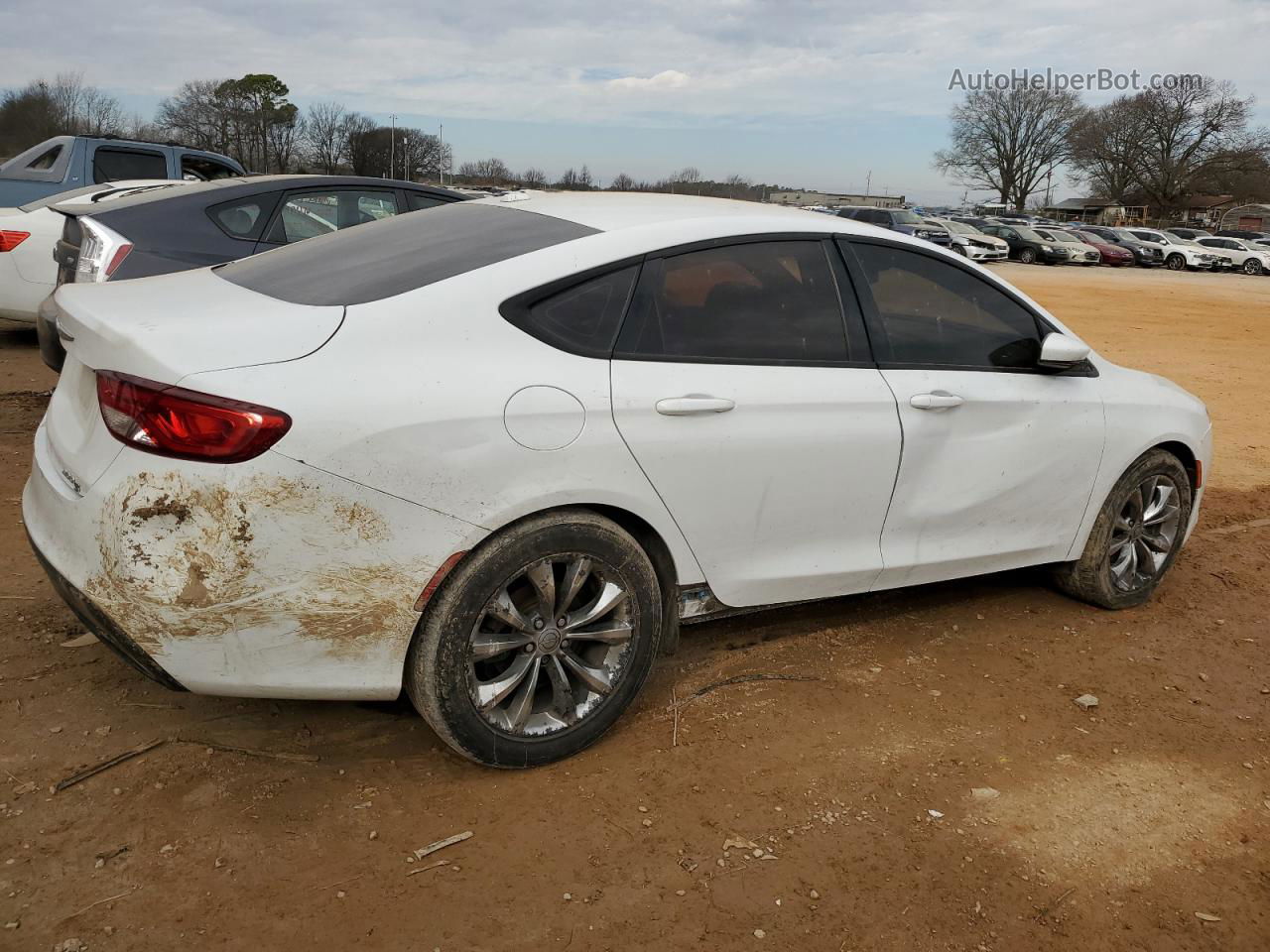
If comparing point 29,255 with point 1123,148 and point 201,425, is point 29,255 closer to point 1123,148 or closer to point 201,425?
point 201,425

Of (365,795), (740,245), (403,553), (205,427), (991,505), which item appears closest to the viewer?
(205,427)

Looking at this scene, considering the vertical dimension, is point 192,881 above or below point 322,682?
below

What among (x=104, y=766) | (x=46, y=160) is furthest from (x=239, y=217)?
(x=46, y=160)

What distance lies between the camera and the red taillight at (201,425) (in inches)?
95.5

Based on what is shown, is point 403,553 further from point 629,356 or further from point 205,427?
point 629,356

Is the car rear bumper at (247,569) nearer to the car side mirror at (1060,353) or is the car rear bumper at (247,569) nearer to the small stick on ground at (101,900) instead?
the small stick on ground at (101,900)

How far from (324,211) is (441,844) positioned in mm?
5716

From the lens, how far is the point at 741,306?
3.28 meters

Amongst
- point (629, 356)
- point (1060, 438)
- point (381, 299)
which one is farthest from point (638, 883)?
point (1060, 438)

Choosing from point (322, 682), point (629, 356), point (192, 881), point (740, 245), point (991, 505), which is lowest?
point (192, 881)

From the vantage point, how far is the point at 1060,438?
3.96m

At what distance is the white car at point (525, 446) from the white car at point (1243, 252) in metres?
41.0

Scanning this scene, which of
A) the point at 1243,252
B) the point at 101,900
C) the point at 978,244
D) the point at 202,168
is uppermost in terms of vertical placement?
the point at 1243,252

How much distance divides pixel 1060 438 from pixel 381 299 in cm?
265
